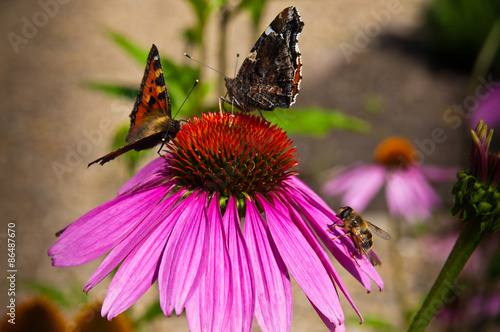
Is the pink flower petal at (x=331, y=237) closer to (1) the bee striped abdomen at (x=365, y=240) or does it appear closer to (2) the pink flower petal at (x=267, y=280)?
(1) the bee striped abdomen at (x=365, y=240)

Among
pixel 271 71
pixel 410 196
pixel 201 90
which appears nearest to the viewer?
pixel 271 71

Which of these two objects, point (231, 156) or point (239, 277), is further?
point (231, 156)

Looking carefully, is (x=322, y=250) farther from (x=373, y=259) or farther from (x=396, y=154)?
(x=396, y=154)

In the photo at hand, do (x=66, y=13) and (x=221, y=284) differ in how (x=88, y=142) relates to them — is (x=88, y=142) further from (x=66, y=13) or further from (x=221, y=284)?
(x=221, y=284)

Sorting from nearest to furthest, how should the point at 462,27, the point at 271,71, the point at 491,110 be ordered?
1. the point at 271,71
2. the point at 491,110
3. the point at 462,27

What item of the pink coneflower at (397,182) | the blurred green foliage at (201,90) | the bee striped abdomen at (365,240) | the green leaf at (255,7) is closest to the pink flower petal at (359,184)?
the pink coneflower at (397,182)

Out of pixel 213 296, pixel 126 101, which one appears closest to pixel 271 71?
pixel 213 296

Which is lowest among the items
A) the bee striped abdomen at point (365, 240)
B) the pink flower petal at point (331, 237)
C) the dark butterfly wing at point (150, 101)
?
the pink flower petal at point (331, 237)

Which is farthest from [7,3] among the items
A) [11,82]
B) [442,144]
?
[442,144]
